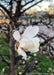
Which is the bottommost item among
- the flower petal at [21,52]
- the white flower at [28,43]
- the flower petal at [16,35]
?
the flower petal at [21,52]

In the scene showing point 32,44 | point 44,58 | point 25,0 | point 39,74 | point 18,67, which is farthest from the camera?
point 44,58

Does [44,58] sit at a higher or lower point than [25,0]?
lower

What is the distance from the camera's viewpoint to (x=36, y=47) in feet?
1.03

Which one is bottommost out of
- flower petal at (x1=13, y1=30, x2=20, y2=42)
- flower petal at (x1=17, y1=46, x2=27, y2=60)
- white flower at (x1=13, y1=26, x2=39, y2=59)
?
flower petal at (x1=17, y1=46, x2=27, y2=60)

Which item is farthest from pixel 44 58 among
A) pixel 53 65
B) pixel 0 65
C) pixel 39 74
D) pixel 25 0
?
pixel 25 0

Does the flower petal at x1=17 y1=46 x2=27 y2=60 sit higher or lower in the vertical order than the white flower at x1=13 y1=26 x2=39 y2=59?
lower

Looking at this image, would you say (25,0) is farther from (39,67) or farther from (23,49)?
(39,67)

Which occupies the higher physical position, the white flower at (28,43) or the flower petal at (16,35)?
the flower petal at (16,35)

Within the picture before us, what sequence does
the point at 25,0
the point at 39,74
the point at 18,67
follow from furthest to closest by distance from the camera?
the point at 18,67 < the point at 39,74 < the point at 25,0

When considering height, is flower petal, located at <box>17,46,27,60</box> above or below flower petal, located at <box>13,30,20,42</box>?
below

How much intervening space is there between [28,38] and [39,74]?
2.78 m

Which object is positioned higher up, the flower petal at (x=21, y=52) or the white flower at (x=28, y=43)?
the white flower at (x=28, y=43)

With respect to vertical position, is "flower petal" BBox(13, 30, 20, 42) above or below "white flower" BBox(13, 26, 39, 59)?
above


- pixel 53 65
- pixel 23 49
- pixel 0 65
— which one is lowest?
pixel 53 65
